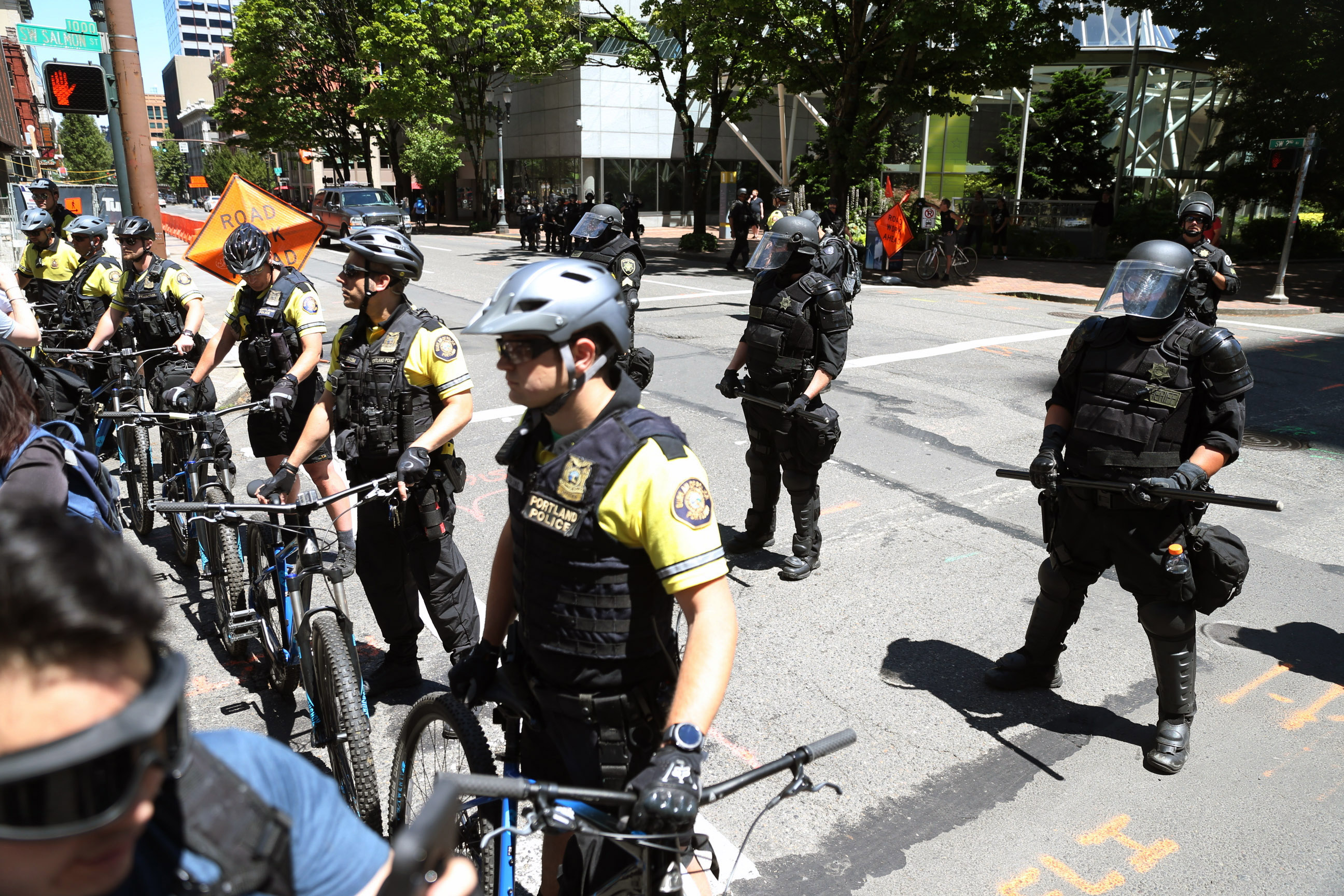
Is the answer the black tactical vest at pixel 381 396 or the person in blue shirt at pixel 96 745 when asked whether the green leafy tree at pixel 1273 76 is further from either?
the person in blue shirt at pixel 96 745

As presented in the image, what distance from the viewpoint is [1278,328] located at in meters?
15.4

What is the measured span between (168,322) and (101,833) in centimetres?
683

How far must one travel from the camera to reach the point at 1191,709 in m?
3.99

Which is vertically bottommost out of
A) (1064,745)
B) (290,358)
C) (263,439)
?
(1064,745)

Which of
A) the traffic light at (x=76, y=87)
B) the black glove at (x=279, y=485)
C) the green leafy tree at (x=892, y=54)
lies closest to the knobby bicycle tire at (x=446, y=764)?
the black glove at (x=279, y=485)

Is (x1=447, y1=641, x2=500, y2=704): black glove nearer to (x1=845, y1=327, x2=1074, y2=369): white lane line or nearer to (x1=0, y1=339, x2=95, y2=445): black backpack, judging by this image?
(x1=0, y1=339, x2=95, y2=445): black backpack

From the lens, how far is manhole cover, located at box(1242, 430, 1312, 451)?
8672 mm

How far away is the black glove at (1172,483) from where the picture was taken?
3721mm

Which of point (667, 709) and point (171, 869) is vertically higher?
point (171, 869)

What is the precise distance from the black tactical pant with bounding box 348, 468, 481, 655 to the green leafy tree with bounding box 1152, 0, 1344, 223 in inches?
858

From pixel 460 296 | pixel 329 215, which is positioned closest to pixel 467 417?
pixel 460 296

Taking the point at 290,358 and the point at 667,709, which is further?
the point at 290,358

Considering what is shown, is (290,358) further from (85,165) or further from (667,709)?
(85,165)

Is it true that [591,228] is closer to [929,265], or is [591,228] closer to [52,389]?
[52,389]
